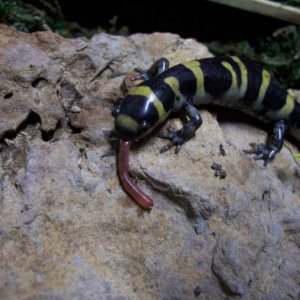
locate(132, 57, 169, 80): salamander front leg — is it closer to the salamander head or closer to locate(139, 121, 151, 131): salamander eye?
the salamander head

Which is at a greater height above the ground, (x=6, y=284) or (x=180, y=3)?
(x=180, y=3)

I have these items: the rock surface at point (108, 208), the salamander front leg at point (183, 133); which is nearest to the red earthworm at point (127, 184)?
the rock surface at point (108, 208)

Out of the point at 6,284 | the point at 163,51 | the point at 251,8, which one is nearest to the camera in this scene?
the point at 6,284

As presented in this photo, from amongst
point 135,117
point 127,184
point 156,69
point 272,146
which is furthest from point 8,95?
point 272,146

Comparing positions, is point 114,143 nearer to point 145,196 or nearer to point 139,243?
point 145,196

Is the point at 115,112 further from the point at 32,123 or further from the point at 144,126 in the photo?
the point at 32,123

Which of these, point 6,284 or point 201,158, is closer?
point 6,284

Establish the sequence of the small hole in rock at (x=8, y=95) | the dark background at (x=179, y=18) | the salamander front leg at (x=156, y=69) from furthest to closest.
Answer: the dark background at (x=179, y=18) → the salamander front leg at (x=156, y=69) → the small hole in rock at (x=8, y=95)

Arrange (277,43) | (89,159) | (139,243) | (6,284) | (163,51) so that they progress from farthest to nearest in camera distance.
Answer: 1. (277,43)
2. (163,51)
3. (89,159)
4. (139,243)
5. (6,284)

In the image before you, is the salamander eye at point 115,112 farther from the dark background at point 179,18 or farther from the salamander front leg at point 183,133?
the dark background at point 179,18

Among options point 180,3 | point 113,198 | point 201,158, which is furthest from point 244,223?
point 180,3
